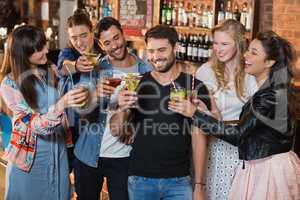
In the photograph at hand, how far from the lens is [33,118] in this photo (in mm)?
2416

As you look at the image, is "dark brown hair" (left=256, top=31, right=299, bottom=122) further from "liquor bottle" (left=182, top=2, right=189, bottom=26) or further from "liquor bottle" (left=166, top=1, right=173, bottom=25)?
"liquor bottle" (left=166, top=1, right=173, bottom=25)

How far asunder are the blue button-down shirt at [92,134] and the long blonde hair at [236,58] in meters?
0.48

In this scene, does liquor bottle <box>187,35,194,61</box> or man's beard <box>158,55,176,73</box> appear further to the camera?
liquor bottle <box>187,35,194,61</box>

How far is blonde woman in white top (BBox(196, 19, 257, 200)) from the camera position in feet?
8.70

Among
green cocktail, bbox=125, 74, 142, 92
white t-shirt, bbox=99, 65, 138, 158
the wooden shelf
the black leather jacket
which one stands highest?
the wooden shelf

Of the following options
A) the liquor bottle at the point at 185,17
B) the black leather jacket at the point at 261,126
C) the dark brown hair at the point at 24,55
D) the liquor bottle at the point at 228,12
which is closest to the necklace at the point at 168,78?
the black leather jacket at the point at 261,126

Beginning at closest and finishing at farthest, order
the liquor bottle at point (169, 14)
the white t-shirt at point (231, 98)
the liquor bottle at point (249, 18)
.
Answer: the white t-shirt at point (231, 98) < the liquor bottle at point (249, 18) < the liquor bottle at point (169, 14)

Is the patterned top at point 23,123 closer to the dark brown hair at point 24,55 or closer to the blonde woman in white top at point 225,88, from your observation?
the dark brown hair at point 24,55

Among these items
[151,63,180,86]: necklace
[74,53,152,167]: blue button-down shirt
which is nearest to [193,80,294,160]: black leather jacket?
[151,63,180,86]: necklace

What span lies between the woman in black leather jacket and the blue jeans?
1.02ft

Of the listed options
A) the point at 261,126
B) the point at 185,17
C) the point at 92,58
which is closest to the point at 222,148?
the point at 261,126

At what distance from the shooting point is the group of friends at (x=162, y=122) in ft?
7.68

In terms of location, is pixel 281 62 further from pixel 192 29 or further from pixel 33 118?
pixel 192 29

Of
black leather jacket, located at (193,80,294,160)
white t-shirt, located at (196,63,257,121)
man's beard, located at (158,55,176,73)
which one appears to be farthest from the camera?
white t-shirt, located at (196,63,257,121)
